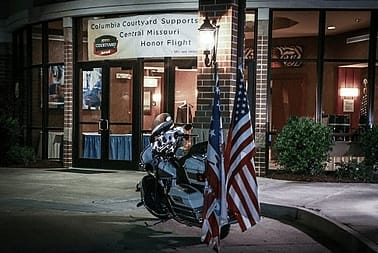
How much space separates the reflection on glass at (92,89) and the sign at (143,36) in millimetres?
436

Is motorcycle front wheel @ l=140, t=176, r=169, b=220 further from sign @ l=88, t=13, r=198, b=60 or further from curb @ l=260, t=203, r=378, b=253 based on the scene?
sign @ l=88, t=13, r=198, b=60

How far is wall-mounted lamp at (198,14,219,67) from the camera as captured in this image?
10930 mm

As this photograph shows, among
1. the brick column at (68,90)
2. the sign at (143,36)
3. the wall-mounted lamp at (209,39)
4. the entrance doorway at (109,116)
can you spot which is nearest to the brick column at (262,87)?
the sign at (143,36)

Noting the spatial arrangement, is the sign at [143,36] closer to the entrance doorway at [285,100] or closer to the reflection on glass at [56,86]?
the reflection on glass at [56,86]

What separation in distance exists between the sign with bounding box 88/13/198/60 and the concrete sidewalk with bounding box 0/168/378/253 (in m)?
3.19

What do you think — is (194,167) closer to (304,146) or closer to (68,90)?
(304,146)

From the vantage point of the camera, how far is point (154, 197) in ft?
25.3

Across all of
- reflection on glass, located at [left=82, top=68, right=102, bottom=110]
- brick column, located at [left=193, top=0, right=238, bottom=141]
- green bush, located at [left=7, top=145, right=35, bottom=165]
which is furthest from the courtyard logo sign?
brick column, located at [left=193, top=0, right=238, bottom=141]

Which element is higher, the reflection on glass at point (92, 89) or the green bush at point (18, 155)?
the reflection on glass at point (92, 89)

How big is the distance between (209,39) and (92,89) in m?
4.84

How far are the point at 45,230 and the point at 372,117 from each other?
344 inches

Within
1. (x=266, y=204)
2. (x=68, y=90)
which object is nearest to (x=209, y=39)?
(x=266, y=204)

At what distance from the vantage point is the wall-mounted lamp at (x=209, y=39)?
10.9 m

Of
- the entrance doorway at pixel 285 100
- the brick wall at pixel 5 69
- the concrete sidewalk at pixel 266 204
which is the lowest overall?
the concrete sidewalk at pixel 266 204
